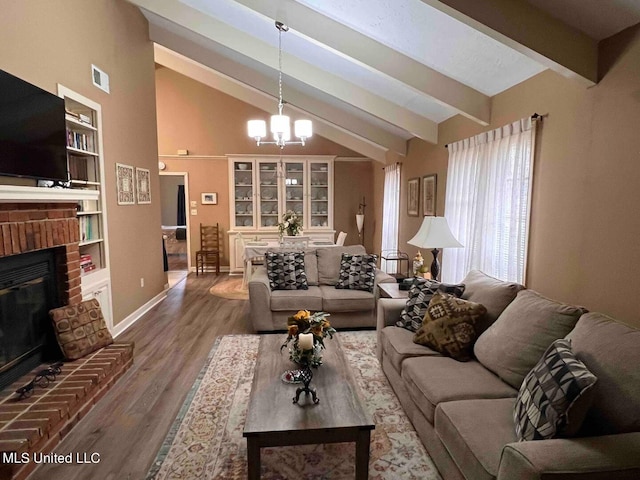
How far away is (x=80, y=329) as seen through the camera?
113 inches

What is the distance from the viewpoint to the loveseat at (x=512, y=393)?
4.13ft

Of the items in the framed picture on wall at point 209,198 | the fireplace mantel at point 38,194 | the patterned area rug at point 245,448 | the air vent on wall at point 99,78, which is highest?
the air vent on wall at point 99,78

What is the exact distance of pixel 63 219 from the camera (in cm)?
285

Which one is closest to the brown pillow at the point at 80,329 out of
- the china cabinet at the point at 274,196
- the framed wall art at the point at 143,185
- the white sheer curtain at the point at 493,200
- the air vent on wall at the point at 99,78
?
the framed wall art at the point at 143,185

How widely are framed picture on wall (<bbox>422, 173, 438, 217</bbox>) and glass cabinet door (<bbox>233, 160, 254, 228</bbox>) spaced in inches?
151

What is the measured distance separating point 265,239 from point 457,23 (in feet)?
18.2

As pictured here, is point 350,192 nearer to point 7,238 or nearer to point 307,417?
point 7,238

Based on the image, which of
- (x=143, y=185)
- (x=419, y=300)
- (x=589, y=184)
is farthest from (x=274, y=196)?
(x=589, y=184)

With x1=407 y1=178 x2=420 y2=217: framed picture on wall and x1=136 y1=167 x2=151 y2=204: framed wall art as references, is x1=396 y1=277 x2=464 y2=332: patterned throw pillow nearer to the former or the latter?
x1=407 y1=178 x2=420 y2=217: framed picture on wall

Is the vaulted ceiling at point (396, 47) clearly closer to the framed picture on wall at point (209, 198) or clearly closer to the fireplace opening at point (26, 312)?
the fireplace opening at point (26, 312)

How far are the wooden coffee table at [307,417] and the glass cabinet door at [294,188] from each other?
568 centimetres

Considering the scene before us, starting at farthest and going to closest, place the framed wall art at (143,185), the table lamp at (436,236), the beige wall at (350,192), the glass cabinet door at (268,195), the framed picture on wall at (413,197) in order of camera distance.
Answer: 1. the beige wall at (350,192)
2. the glass cabinet door at (268,195)
3. the framed picture on wall at (413,197)
4. the framed wall art at (143,185)
5. the table lamp at (436,236)

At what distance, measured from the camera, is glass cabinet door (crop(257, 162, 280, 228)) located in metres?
7.47

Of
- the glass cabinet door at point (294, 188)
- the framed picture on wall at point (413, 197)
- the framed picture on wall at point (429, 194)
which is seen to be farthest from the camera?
the glass cabinet door at point (294, 188)
